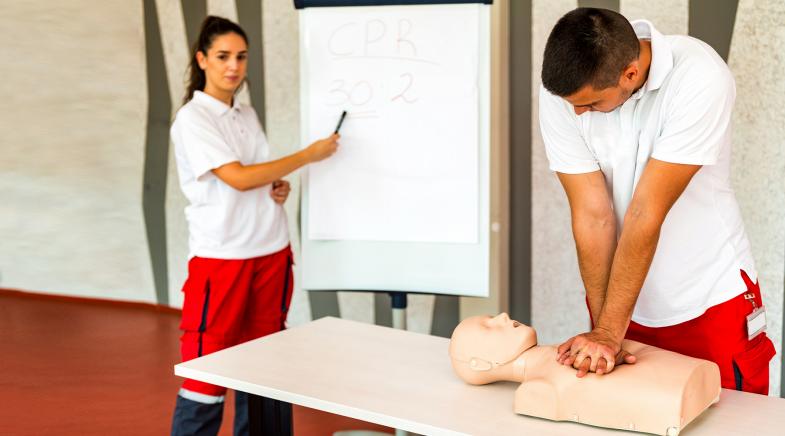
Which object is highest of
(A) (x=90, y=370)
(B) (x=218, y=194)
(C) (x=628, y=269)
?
(B) (x=218, y=194)

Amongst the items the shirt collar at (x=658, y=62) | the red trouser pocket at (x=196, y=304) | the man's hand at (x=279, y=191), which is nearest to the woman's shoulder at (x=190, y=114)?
the man's hand at (x=279, y=191)

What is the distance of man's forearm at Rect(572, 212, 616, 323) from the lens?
5.92 feet

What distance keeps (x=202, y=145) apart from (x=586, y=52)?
4.52ft

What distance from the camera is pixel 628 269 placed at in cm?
166

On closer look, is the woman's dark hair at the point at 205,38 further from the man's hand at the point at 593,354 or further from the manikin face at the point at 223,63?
the man's hand at the point at 593,354

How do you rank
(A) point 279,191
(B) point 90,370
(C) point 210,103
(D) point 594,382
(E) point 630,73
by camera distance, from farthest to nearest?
(B) point 90,370 → (A) point 279,191 → (C) point 210,103 → (E) point 630,73 → (D) point 594,382

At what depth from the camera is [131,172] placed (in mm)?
5000

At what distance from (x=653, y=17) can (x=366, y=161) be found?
1.30 metres

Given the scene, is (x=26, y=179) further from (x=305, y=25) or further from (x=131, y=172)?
(x=305, y=25)

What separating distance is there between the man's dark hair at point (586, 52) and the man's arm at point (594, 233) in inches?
12.7

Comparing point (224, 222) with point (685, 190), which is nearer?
point (685, 190)

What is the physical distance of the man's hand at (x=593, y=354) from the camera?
1.48 m

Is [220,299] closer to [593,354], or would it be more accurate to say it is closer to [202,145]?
[202,145]


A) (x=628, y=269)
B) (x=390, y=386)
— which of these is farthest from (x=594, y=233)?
(x=390, y=386)
